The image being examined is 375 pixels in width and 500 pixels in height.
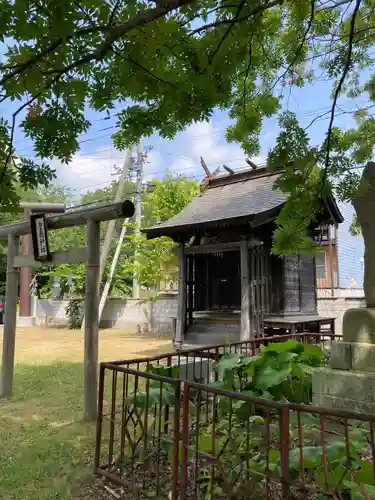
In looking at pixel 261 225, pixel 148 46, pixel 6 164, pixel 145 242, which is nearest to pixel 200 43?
pixel 148 46

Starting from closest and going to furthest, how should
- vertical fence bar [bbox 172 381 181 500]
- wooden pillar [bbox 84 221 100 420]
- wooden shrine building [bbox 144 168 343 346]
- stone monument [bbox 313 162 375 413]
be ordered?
vertical fence bar [bbox 172 381 181 500]
stone monument [bbox 313 162 375 413]
wooden pillar [bbox 84 221 100 420]
wooden shrine building [bbox 144 168 343 346]

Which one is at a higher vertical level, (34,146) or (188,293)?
(34,146)

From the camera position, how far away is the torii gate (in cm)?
631

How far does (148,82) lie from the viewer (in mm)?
3348

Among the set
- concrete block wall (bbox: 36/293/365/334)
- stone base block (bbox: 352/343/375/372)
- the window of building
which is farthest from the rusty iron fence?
the window of building

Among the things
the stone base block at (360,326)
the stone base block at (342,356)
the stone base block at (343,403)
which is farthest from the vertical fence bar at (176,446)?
A: the stone base block at (360,326)

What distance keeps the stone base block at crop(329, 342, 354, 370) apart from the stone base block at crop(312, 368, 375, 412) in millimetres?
59

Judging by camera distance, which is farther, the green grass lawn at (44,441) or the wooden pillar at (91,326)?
the wooden pillar at (91,326)

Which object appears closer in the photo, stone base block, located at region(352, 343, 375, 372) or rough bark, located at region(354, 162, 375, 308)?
stone base block, located at region(352, 343, 375, 372)

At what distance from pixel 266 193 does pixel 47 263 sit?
17.9ft

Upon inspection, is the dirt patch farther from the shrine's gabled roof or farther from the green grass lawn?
the shrine's gabled roof

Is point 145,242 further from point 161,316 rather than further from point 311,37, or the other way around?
point 311,37

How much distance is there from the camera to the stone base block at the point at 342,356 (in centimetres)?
434

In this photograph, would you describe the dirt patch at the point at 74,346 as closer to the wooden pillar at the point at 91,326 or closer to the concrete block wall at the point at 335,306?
the wooden pillar at the point at 91,326
